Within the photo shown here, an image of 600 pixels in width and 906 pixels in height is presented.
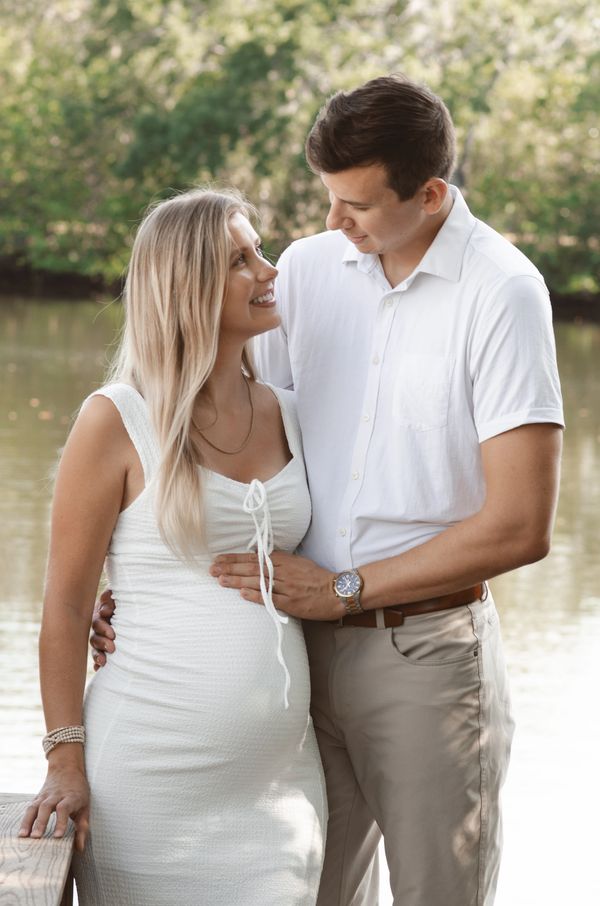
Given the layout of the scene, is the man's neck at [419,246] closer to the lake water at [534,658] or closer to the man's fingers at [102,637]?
the man's fingers at [102,637]

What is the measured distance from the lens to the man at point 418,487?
7.91 feet

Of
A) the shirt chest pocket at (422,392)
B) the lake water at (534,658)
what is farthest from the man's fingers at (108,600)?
the lake water at (534,658)

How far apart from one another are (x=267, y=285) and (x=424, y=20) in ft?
88.6

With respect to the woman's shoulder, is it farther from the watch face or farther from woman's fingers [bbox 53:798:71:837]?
woman's fingers [bbox 53:798:71:837]

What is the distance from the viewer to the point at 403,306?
102 inches

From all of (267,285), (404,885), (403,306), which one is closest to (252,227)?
(267,285)

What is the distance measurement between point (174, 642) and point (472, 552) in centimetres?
55

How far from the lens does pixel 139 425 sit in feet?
7.82

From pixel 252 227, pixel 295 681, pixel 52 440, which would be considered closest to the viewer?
pixel 295 681

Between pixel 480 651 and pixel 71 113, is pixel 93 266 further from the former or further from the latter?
pixel 480 651

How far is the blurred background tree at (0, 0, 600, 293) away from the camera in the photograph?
88.7ft

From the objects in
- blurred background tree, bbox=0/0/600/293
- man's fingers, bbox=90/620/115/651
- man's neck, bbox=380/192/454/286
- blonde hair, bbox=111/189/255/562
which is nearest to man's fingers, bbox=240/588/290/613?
blonde hair, bbox=111/189/255/562

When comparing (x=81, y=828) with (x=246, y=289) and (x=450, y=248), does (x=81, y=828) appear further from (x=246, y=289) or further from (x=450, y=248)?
(x=450, y=248)

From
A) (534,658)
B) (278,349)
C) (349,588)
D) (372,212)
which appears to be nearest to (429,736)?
(349,588)
